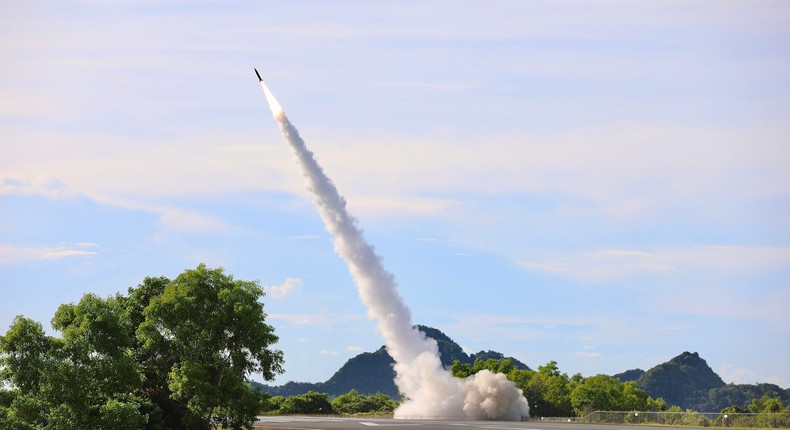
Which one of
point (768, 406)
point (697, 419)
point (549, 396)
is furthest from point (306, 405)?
point (697, 419)

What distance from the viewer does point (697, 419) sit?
9931cm

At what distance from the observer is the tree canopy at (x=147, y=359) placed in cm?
6725

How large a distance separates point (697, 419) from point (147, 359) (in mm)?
52661

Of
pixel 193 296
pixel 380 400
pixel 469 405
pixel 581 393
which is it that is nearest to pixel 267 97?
pixel 193 296

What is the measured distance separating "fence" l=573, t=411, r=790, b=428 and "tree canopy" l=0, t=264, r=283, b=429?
4177cm

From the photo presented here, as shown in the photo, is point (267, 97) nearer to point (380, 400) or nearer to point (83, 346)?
point (83, 346)

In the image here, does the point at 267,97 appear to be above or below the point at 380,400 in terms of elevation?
above

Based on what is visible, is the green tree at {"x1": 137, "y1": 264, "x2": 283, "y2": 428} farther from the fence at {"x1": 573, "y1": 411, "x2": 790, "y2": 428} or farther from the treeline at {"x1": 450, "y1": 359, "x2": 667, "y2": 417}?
the treeline at {"x1": 450, "y1": 359, "x2": 667, "y2": 417}

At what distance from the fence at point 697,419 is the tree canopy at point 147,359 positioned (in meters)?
41.8

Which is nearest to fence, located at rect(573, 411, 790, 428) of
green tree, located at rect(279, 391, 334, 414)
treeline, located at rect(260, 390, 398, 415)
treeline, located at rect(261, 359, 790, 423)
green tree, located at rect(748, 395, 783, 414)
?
treeline, located at rect(261, 359, 790, 423)

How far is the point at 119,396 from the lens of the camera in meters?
72.1

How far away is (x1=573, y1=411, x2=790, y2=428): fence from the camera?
290 feet

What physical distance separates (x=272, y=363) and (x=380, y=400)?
121 metres

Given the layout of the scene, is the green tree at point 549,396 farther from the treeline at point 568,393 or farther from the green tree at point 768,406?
the green tree at point 768,406
